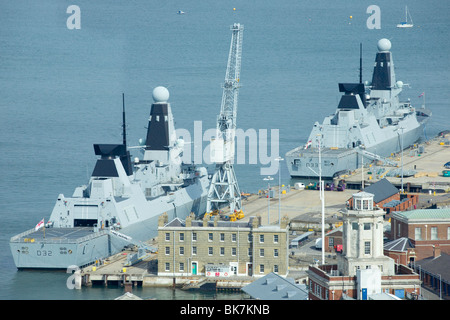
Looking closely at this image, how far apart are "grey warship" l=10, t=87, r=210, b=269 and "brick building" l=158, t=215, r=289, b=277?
4.70 meters

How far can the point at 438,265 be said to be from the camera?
50531mm

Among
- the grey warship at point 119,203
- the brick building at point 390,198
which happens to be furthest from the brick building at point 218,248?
the brick building at point 390,198

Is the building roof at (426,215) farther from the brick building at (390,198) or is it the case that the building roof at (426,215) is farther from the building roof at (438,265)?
the brick building at (390,198)

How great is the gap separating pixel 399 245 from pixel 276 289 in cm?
974

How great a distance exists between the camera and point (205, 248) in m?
57.0

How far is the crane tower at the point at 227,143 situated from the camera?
71.2 metres

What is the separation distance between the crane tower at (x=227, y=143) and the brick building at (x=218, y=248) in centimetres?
1414

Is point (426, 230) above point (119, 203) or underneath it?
underneath

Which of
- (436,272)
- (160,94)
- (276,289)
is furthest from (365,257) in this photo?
(160,94)

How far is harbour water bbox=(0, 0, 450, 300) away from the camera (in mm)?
78062

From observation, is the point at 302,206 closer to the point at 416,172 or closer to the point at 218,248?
the point at 416,172

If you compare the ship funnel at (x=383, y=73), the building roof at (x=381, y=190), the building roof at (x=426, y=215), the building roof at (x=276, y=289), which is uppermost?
the ship funnel at (x=383, y=73)

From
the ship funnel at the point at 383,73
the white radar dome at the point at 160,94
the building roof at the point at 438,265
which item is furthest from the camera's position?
the ship funnel at the point at 383,73

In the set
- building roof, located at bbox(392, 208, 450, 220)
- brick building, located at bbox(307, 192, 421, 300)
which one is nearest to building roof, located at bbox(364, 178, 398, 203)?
building roof, located at bbox(392, 208, 450, 220)
